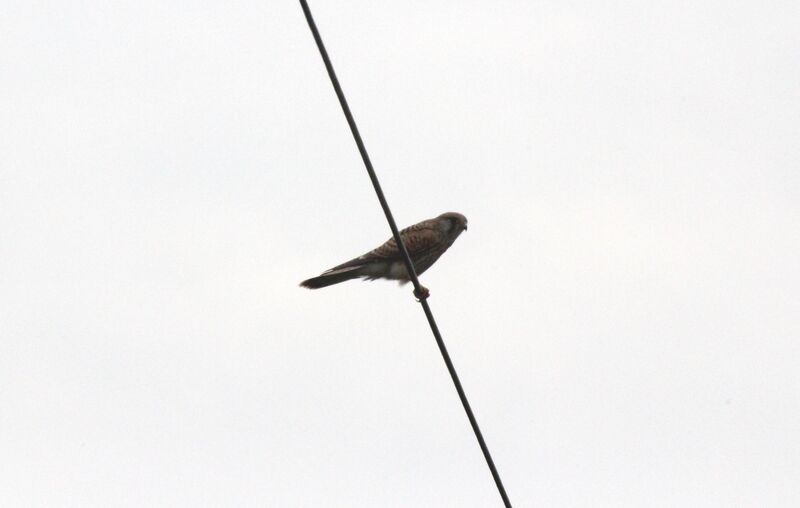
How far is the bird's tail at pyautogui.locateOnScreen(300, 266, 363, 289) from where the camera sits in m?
10.1

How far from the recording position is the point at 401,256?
34.8 ft

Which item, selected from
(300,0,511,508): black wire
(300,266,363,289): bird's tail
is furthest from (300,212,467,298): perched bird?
(300,0,511,508): black wire

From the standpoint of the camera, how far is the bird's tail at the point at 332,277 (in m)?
10.1

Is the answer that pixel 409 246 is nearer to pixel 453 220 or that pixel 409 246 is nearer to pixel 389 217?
pixel 453 220

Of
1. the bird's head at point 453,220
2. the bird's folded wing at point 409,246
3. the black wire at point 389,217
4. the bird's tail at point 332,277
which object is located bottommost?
the black wire at point 389,217

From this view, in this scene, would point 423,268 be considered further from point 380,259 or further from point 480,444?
point 480,444

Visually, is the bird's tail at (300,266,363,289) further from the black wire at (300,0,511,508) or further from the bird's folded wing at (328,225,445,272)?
the black wire at (300,0,511,508)

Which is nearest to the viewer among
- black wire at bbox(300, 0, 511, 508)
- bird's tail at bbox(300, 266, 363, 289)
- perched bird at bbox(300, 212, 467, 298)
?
black wire at bbox(300, 0, 511, 508)

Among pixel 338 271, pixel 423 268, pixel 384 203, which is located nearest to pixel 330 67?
pixel 384 203

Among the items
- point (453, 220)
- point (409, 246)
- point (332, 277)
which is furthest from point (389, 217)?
point (453, 220)

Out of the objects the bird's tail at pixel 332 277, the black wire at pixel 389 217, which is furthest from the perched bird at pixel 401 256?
the black wire at pixel 389 217

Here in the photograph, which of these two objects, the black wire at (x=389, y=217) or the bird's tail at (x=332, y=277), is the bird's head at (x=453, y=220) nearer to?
the bird's tail at (x=332, y=277)

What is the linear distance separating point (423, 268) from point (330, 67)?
640 centimetres

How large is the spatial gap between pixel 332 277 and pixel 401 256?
0.73m
